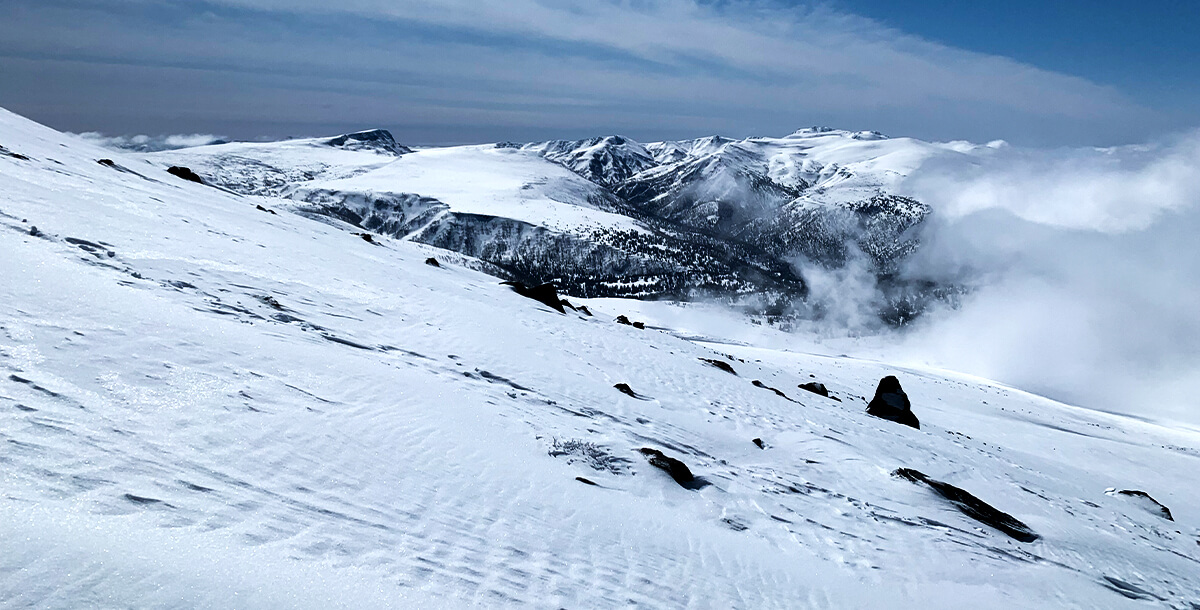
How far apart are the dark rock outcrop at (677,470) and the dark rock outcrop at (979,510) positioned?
704cm

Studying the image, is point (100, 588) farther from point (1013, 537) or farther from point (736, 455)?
point (1013, 537)

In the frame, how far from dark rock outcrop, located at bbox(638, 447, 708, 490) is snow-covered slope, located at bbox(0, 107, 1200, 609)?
0.36 metres

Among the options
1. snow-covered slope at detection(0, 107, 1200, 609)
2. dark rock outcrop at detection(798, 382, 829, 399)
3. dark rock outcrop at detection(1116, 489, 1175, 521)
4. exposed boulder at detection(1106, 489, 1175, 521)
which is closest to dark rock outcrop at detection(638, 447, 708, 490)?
snow-covered slope at detection(0, 107, 1200, 609)

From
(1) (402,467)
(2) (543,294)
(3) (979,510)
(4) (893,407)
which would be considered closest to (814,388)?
(4) (893,407)

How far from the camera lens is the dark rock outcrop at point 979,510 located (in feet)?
45.8

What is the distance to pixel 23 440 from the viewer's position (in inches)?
234

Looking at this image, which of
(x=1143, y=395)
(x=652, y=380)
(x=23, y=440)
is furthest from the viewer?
(x=1143, y=395)

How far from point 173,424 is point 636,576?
671 cm

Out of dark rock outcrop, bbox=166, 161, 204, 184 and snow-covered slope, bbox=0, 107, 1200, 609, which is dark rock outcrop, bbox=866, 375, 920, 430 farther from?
dark rock outcrop, bbox=166, 161, 204, 184

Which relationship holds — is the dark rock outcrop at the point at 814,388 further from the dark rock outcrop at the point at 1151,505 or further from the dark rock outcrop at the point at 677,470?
the dark rock outcrop at the point at 677,470

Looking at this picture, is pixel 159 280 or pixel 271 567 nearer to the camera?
pixel 271 567

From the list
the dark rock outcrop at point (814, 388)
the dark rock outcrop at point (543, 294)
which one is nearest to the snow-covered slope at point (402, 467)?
the dark rock outcrop at point (814, 388)

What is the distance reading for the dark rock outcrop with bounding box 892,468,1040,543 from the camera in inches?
549

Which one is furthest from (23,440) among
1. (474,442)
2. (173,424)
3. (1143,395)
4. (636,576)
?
(1143,395)
